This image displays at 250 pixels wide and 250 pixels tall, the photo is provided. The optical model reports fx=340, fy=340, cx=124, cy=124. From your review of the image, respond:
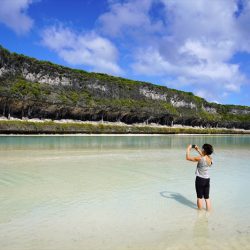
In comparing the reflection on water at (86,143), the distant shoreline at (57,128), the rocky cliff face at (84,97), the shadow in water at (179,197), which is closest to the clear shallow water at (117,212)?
the shadow in water at (179,197)

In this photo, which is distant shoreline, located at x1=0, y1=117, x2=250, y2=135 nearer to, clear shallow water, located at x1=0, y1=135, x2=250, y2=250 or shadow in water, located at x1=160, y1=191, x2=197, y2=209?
clear shallow water, located at x1=0, y1=135, x2=250, y2=250

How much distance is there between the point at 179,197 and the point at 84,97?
73.6 meters

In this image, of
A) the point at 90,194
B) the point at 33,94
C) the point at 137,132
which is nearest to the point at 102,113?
the point at 137,132

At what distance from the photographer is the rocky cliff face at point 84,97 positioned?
6769 cm

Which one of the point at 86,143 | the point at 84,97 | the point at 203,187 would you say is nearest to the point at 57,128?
the point at 84,97

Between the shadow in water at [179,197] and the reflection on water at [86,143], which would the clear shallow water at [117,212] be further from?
the reflection on water at [86,143]

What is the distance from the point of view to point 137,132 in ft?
246

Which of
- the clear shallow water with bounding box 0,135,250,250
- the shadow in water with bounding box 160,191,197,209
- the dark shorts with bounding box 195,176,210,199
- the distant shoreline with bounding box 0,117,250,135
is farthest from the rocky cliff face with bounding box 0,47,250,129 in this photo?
the dark shorts with bounding box 195,176,210,199

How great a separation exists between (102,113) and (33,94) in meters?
20.3

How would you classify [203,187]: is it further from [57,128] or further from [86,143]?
[57,128]

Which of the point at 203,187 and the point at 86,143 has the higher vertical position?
the point at 203,187

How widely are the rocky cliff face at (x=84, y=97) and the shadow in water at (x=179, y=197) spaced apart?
56.4 m

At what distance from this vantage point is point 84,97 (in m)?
81.6

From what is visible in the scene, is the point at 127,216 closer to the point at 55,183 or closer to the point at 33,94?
the point at 55,183
